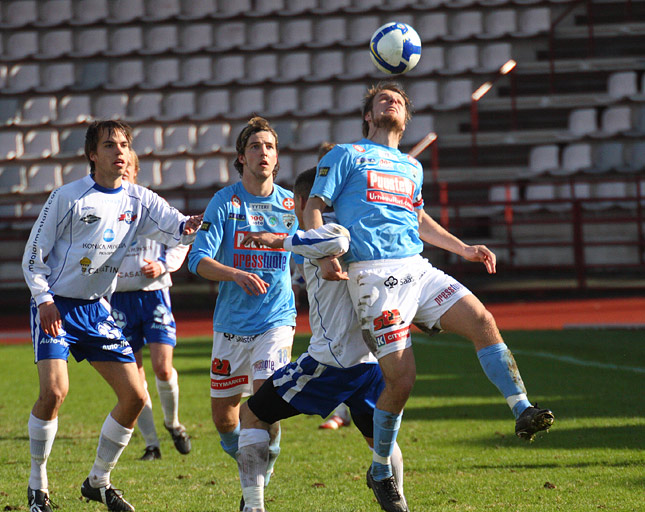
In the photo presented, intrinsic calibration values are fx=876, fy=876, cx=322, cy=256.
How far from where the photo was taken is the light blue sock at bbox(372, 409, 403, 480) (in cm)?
430

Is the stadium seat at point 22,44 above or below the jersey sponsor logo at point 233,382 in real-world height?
above

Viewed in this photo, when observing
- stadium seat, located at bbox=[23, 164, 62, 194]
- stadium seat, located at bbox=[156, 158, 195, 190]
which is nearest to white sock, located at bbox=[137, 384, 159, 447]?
stadium seat, located at bbox=[156, 158, 195, 190]

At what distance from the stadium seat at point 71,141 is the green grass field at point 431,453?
38.9ft

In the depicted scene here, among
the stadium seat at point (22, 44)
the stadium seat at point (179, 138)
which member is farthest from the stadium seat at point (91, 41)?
the stadium seat at point (179, 138)

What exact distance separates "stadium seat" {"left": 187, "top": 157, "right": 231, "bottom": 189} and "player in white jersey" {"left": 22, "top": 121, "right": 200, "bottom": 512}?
1522 cm

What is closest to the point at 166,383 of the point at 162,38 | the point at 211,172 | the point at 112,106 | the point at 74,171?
the point at 211,172

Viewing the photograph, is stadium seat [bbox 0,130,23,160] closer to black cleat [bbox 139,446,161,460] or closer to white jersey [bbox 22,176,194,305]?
black cleat [bbox 139,446,161,460]

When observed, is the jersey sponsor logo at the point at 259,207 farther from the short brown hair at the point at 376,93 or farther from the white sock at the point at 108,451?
the white sock at the point at 108,451

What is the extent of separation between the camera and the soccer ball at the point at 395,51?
5992 millimetres

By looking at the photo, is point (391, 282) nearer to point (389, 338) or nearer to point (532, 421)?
point (389, 338)

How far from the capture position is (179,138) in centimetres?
2150

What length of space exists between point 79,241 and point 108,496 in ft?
4.76

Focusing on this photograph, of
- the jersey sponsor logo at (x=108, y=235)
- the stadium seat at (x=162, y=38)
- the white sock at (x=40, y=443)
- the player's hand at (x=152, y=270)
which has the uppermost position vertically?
the stadium seat at (x=162, y=38)

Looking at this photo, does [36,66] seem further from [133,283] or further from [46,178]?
[133,283]
